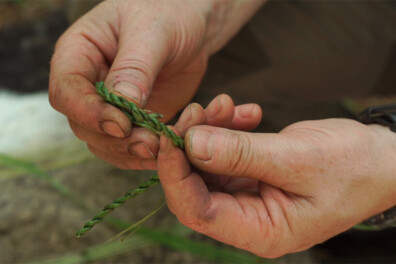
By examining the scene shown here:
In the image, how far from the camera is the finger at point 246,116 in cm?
55

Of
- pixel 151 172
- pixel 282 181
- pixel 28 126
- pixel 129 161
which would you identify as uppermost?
pixel 282 181

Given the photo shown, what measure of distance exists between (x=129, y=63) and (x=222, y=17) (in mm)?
329

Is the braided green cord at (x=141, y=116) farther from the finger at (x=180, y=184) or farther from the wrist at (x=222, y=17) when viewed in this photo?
the wrist at (x=222, y=17)

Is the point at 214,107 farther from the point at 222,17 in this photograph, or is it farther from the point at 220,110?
the point at 222,17

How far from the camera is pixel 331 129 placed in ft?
1.75

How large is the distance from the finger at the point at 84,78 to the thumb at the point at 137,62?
32 mm

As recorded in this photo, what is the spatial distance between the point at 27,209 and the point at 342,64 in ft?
2.94

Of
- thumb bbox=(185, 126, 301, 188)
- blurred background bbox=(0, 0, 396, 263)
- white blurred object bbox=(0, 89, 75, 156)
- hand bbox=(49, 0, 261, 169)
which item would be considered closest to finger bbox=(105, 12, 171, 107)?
hand bbox=(49, 0, 261, 169)

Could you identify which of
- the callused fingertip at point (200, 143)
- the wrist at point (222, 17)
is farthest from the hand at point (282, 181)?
the wrist at point (222, 17)

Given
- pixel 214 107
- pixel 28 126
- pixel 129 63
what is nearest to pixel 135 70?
pixel 129 63

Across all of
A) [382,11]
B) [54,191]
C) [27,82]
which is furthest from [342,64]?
[27,82]

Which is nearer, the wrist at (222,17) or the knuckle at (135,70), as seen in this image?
the knuckle at (135,70)

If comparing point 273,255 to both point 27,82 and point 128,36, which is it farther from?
point 27,82

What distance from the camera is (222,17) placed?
2.56 ft
